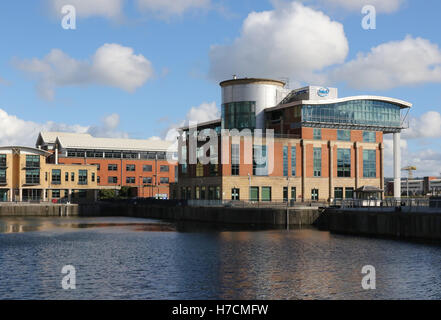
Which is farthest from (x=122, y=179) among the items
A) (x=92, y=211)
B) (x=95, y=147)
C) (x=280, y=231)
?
(x=280, y=231)

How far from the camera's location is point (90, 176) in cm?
15362

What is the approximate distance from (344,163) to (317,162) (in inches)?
272

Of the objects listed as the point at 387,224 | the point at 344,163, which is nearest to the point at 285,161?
the point at 344,163

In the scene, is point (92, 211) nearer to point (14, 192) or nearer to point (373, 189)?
point (14, 192)

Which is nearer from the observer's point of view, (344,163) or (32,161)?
(344,163)

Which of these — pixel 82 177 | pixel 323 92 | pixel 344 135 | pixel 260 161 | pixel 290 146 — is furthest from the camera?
pixel 82 177

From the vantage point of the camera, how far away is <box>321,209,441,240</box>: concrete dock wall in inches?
2537

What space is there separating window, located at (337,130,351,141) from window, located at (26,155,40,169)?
74630mm

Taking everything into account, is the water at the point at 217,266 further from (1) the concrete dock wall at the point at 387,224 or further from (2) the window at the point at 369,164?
(2) the window at the point at 369,164

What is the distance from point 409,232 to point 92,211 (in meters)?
87.7

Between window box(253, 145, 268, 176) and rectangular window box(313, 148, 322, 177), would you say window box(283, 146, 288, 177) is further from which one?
rectangular window box(313, 148, 322, 177)

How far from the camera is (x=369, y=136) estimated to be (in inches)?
5034

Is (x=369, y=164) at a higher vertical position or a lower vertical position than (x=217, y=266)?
higher

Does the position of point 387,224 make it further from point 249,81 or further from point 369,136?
point 249,81
